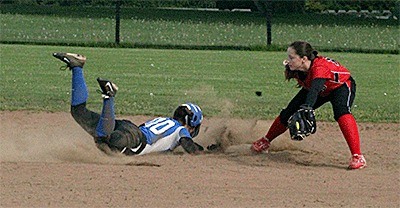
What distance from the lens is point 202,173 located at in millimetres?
8133

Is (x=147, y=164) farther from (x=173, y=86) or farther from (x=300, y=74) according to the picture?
(x=173, y=86)

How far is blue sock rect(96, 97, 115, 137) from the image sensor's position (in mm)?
8672

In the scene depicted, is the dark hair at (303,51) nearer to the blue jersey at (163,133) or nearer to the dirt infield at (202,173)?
the dirt infield at (202,173)

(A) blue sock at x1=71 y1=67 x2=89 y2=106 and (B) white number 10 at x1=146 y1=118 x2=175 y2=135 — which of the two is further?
(B) white number 10 at x1=146 y1=118 x2=175 y2=135

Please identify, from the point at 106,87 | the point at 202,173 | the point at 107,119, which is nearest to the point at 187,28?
the point at 107,119

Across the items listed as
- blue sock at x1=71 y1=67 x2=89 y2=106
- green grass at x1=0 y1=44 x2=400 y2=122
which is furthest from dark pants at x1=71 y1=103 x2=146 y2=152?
green grass at x1=0 y1=44 x2=400 y2=122

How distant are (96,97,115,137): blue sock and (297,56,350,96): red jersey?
1.87m

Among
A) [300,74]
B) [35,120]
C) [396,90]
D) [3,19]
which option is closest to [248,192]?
[300,74]

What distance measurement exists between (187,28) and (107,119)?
22.7 metres

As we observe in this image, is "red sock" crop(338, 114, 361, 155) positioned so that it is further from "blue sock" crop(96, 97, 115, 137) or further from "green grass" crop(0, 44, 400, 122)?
"green grass" crop(0, 44, 400, 122)

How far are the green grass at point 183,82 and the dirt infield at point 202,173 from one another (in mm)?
2182

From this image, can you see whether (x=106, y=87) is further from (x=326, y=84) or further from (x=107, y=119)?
(x=326, y=84)

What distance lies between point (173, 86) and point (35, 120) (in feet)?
14.3

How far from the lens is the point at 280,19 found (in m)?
36.2
